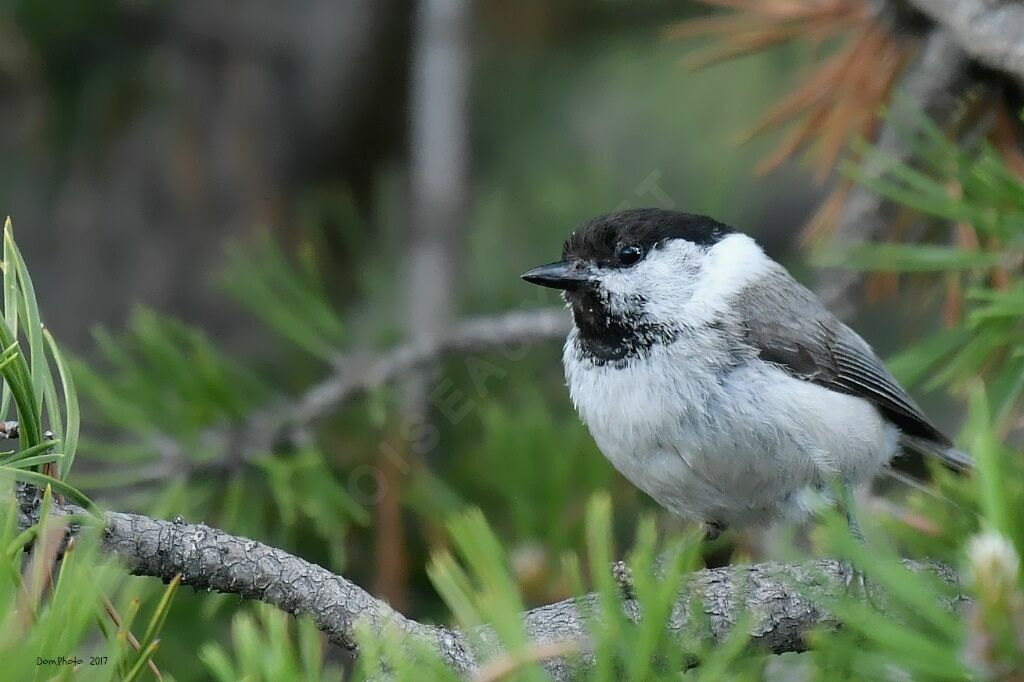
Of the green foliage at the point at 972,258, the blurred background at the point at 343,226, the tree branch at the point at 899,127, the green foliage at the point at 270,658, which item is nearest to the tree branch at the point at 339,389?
the blurred background at the point at 343,226

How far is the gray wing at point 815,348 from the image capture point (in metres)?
1.46

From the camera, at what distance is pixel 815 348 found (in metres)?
1.52

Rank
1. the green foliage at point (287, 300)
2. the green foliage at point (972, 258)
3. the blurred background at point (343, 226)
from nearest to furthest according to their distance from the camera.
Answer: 1. the green foliage at point (972, 258)
2. the blurred background at point (343, 226)
3. the green foliage at point (287, 300)

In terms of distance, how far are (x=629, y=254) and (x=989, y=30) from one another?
0.54m

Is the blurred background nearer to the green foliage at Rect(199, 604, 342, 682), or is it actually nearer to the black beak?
the black beak

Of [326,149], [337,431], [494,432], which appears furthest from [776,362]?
[326,149]

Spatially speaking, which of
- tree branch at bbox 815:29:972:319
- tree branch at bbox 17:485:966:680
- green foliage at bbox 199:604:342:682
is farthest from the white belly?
green foliage at bbox 199:604:342:682

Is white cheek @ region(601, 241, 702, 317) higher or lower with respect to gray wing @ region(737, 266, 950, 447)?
higher

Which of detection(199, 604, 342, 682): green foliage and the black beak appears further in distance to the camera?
the black beak

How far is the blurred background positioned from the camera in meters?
1.53

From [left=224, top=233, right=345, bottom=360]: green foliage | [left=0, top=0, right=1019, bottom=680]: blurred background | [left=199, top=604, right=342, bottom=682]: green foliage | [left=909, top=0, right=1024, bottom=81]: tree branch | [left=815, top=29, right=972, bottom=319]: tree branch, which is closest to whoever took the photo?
[left=199, top=604, right=342, bottom=682]: green foliage

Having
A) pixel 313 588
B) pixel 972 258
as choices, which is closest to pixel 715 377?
pixel 972 258

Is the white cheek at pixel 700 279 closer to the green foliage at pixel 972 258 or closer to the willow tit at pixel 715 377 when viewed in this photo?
the willow tit at pixel 715 377

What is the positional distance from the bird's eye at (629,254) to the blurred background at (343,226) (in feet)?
0.86
